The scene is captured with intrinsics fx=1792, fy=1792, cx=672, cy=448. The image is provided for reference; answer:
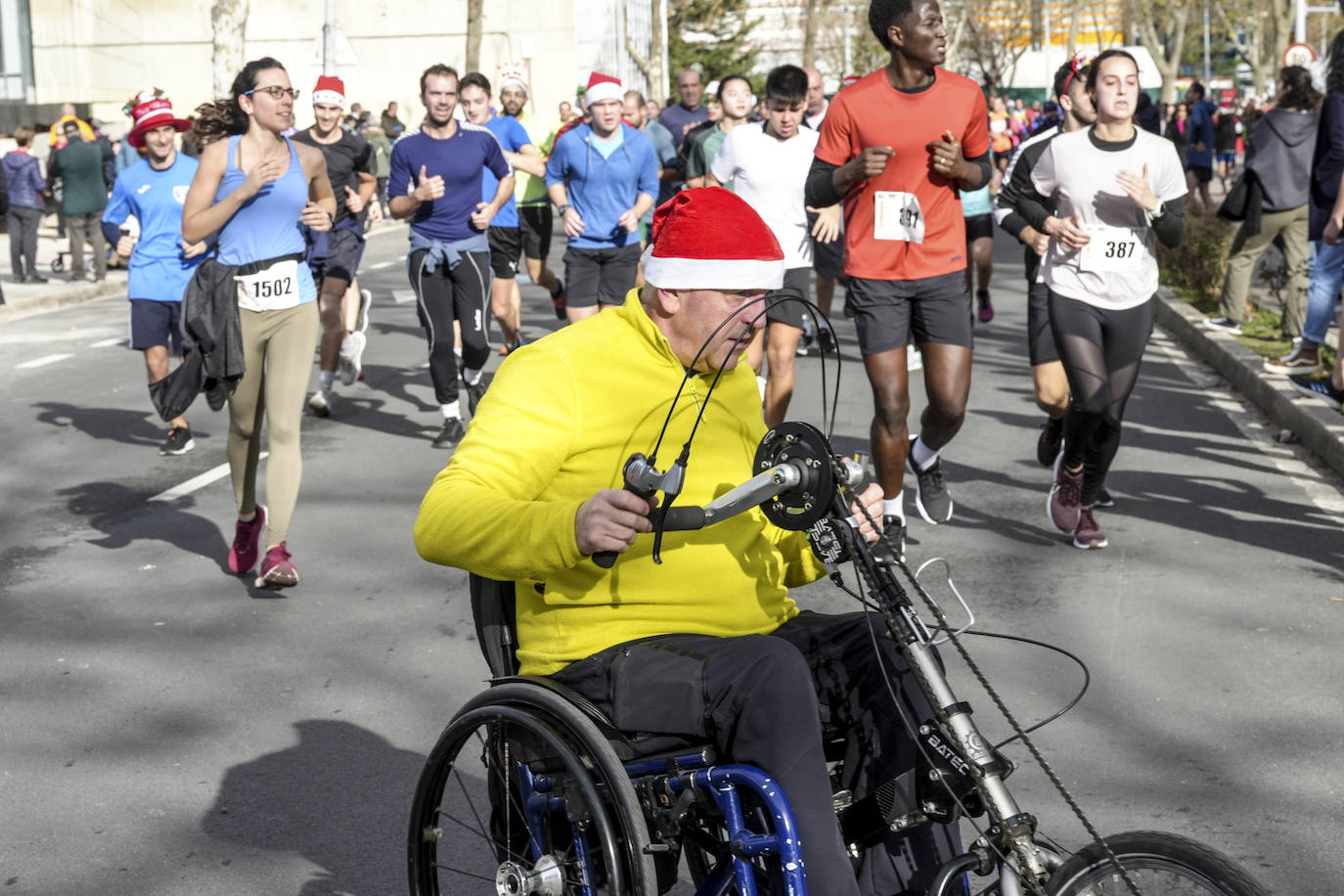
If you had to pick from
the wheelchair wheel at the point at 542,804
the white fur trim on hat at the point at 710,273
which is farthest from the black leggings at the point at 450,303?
the white fur trim on hat at the point at 710,273

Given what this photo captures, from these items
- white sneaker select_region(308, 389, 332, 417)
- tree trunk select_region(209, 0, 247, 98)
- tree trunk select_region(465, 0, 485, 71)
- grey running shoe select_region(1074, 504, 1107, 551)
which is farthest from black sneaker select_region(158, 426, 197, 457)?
tree trunk select_region(465, 0, 485, 71)

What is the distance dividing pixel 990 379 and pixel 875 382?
5.40 m

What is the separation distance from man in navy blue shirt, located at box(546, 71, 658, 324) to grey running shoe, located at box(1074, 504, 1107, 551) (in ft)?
14.2

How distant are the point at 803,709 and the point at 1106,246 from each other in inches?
176

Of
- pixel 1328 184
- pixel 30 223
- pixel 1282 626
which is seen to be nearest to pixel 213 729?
pixel 1282 626

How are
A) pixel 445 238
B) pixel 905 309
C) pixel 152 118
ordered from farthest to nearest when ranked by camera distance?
pixel 445 238, pixel 152 118, pixel 905 309

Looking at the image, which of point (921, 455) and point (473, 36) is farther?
point (473, 36)

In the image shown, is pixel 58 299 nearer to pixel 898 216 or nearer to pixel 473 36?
pixel 473 36

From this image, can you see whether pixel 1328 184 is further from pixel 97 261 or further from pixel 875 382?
pixel 97 261

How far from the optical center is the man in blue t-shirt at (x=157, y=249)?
10.4 m

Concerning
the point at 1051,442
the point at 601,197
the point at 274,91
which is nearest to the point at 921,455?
the point at 1051,442

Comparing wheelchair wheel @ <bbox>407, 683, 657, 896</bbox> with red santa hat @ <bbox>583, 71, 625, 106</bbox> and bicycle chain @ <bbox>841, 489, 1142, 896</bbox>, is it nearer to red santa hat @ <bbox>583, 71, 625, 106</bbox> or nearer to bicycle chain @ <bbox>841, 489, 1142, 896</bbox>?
bicycle chain @ <bbox>841, 489, 1142, 896</bbox>

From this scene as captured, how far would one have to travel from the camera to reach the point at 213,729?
5.30 meters

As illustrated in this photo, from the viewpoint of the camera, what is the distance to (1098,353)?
7004mm
